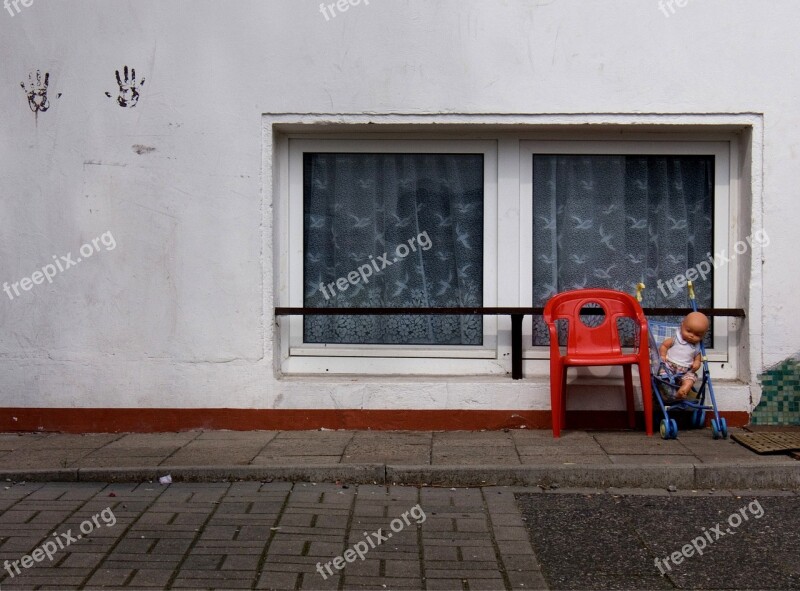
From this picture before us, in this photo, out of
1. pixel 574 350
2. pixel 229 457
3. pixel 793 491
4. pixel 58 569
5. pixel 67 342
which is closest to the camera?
pixel 58 569

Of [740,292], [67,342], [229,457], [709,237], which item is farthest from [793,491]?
[67,342]

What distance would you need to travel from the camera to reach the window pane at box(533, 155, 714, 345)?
7.27 m

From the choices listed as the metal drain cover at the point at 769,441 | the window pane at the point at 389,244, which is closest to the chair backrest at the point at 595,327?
the window pane at the point at 389,244

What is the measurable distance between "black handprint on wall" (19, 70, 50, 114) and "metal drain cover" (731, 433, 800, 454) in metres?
5.91

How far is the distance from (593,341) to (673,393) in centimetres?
74

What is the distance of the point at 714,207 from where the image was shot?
7203 mm

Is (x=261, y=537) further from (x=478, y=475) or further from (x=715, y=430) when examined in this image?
(x=715, y=430)

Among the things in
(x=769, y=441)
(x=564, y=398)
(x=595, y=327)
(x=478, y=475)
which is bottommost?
(x=478, y=475)

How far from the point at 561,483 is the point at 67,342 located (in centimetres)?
403

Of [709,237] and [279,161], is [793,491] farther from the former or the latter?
[279,161]

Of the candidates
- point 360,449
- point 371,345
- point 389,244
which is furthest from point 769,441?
point 389,244

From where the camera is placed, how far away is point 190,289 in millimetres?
6980

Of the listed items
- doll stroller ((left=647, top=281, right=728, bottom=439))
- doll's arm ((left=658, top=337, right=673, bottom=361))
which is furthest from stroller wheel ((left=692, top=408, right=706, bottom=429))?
doll's arm ((left=658, top=337, right=673, bottom=361))

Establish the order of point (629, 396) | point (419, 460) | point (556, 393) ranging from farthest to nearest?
point (629, 396)
point (556, 393)
point (419, 460)
